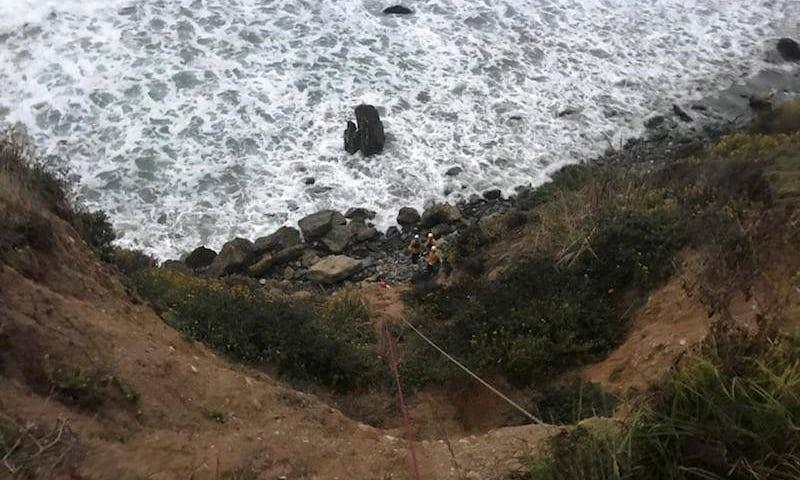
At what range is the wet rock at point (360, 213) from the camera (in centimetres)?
1363

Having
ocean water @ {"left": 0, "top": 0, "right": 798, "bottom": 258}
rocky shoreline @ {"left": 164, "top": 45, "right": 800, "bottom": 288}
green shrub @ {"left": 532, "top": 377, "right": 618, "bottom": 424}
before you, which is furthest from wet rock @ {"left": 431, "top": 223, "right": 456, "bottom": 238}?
green shrub @ {"left": 532, "top": 377, "right": 618, "bottom": 424}

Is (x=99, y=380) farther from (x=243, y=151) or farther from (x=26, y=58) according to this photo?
(x=26, y=58)

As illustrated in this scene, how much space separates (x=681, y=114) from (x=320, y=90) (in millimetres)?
7816

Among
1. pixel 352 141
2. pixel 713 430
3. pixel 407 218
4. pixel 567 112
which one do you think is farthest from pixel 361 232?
pixel 713 430

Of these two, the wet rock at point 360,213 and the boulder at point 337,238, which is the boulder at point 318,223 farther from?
the wet rock at point 360,213

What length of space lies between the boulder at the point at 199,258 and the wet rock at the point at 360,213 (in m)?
2.63

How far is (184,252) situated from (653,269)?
7.92m

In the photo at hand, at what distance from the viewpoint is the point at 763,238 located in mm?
6082

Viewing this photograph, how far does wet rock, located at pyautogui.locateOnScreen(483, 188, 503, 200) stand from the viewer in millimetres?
14172

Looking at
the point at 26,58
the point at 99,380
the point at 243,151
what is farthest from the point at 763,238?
the point at 26,58

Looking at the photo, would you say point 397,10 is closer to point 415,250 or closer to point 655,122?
point 655,122

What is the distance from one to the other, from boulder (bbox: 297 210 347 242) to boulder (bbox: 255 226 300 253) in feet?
0.62

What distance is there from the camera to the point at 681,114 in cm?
1583

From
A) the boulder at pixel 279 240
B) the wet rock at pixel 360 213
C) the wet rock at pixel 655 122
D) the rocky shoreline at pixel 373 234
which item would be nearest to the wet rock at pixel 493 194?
the rocky shoreline at pixel 373 234
